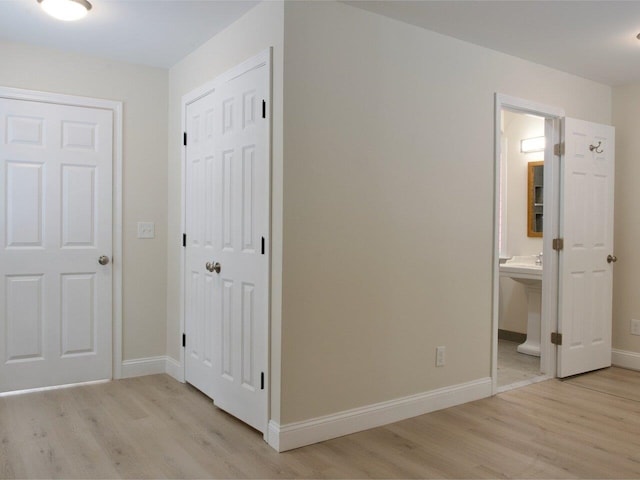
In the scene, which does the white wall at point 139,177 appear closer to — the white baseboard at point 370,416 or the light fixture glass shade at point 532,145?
the white baseboard at point 370,416

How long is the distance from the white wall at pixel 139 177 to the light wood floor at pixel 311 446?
23.2 inches

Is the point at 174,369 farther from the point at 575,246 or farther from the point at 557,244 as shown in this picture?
the point at 575,246

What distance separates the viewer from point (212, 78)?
3.40 metres

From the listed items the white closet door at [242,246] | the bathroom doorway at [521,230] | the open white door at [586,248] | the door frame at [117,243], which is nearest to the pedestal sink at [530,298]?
the bathroom doorway at [521,230]

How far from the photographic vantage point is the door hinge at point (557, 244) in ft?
13.3

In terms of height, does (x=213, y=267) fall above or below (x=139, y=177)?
below

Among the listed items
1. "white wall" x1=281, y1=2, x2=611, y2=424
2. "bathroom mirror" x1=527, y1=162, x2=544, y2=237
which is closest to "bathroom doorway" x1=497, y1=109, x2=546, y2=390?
"bathroom mirror" x1=527, y1=162, x2=544, y2=237

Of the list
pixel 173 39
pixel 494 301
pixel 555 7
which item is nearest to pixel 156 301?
pixel 173 39

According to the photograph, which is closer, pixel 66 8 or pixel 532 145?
pixel 66 8

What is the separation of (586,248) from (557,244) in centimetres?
33

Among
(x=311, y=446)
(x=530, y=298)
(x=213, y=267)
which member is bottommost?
(x=311, y=446)

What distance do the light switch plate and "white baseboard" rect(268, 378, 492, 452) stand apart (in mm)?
1970

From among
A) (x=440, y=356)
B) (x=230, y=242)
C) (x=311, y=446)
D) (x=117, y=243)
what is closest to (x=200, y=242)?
(x=230, y=242)

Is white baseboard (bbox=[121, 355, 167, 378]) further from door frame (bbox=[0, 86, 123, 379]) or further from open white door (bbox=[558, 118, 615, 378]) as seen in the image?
open white door (bbox=[558, 118, 615, 378])
